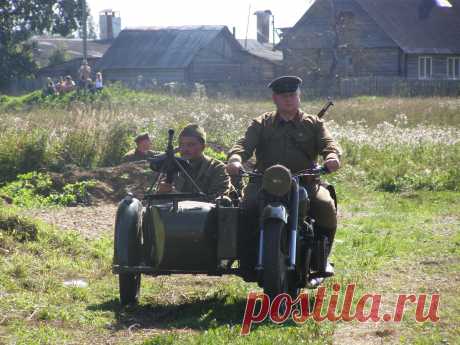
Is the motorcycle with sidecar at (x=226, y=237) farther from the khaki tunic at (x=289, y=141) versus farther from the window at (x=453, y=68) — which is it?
the window at (x=453, y=68)

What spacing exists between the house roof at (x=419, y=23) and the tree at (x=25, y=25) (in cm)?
2121

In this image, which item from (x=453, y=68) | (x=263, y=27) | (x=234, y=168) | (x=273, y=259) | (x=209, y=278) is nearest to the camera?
(x=273, y=259)

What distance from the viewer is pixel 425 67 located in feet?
195

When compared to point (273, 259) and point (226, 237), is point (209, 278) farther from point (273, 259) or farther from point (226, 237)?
point (273, 259)

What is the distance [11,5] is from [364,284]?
197 ft

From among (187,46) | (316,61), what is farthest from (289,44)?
(187,46)

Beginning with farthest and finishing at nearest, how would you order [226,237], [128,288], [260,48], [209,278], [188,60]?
[260,48]
[188,60]
[209,278]
[128,288]
[226,237]

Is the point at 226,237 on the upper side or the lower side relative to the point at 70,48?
upper

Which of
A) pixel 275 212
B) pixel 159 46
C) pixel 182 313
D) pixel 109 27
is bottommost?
pixel 182 313

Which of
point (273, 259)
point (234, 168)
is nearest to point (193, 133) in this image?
point (234, 168)

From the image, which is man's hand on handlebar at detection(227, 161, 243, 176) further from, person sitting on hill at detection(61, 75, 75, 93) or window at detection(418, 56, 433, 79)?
window at detection(418, 56, 433, 79)

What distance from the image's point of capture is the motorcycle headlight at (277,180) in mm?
6543

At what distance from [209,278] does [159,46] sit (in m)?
59.0

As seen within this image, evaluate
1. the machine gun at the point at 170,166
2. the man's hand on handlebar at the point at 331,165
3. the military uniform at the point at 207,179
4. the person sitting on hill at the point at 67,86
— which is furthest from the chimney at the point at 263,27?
the man's hand on handlebar at the point at 331,165
